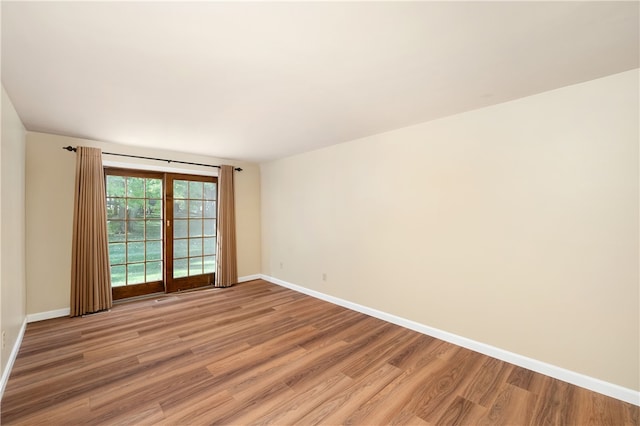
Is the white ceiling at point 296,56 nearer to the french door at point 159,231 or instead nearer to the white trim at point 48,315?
the french door at point 159,231

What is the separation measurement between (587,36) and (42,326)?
18.7 feet

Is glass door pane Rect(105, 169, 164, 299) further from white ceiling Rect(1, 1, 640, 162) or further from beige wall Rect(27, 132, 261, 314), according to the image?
white ceiling Rect(1, 1, 640, 162)

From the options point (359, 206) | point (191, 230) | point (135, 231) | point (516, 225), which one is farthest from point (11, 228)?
point (516, 225)

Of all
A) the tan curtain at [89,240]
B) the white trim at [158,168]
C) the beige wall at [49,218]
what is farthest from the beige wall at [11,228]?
the white trim at [158,168]

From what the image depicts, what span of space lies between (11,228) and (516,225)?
15.2 feet

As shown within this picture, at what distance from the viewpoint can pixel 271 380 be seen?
224 centimetres

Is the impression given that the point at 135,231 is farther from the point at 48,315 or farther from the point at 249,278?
the point at 249,278

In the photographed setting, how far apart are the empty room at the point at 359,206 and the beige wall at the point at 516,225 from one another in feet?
0.05

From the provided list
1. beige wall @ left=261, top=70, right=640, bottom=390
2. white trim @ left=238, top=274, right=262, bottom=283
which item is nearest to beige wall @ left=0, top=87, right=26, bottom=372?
white trim @ left=238, top=274, right=262, bottom=283

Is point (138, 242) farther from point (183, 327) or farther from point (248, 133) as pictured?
point (248, 133)

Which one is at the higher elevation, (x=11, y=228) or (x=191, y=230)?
(x=11, y=228)

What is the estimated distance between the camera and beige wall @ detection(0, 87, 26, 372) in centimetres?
221

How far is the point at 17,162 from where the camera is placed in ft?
9.34

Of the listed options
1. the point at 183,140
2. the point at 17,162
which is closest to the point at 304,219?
the point at 183,140
